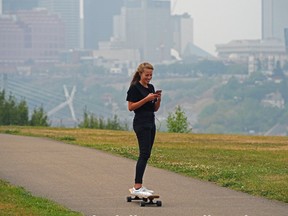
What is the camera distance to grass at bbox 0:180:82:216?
46.0 feet

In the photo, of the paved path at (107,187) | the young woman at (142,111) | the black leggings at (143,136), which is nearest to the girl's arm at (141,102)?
the young woman at (142,111)

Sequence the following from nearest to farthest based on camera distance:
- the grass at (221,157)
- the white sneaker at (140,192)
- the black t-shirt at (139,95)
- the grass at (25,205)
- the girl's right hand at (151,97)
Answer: the grass at (25,205) → the white sneaker at (140,192) → the girl's right hand at (151,97) → the black t-shirt at (139,95) → the grass at (221,157)

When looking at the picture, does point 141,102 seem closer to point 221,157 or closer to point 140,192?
point 140,192

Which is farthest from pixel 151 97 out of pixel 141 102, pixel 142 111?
pixel 142 111

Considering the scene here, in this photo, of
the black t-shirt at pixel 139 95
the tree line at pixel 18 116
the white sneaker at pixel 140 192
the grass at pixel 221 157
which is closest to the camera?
the white sneaker at pixel 140 192

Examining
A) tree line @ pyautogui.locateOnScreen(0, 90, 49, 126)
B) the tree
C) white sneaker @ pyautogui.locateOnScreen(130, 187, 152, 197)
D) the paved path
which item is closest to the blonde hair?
white sneaker @ pyautogui.locateOnScreen(130, 187, 152, 197)

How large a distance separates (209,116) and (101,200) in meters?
147

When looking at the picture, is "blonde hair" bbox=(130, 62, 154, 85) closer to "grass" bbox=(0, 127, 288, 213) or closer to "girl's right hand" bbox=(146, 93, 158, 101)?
"girl's right hand" bbox=(146, 93, 158, 101)

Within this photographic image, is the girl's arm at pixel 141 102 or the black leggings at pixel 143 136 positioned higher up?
the girl's arm at pixel 141 102

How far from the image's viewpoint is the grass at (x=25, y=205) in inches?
552

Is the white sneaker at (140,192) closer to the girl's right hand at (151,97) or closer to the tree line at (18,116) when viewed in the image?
the girl's right hand at (151,97)

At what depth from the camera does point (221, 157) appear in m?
22.5

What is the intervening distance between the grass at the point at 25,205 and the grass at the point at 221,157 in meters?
2.89

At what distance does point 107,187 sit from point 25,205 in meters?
2.53
